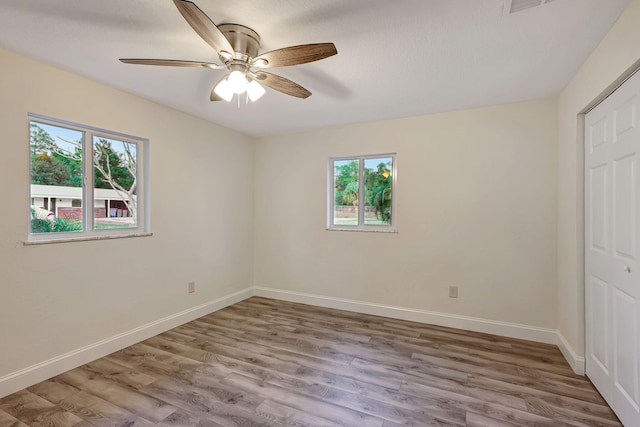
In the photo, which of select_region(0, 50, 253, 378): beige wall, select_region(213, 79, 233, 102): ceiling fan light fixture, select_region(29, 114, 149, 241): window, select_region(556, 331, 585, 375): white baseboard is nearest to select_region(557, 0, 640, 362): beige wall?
select_region(556, 331, 585, 375): white baseboard

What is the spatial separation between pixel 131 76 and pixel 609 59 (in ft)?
11.0

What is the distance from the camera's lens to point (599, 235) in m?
2.06

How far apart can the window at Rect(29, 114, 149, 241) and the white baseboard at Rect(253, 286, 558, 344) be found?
2063 millimetres

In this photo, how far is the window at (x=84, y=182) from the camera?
2.30 metres

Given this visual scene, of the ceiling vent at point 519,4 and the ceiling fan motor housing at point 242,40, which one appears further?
the ceiling fan motor housing at point 242,40

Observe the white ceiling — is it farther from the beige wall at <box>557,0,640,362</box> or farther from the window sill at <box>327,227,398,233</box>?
the window sill at <box>327,227,398,233</box>

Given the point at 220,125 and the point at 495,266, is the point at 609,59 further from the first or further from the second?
the point at 220,125

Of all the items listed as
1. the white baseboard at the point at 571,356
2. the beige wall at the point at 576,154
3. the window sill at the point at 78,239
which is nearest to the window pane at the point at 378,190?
the beige wall at the point at 576,154

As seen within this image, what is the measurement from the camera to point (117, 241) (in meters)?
2.72

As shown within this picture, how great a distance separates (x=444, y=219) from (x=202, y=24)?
2868 mm

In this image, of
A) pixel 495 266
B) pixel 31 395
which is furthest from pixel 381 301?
pixel 31 395

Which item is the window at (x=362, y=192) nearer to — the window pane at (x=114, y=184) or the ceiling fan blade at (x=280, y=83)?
the ceiling fan blade at (x=280, y=83)

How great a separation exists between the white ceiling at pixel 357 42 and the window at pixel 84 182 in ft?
1.70

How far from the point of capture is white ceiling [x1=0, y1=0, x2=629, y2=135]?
62.4 inches
